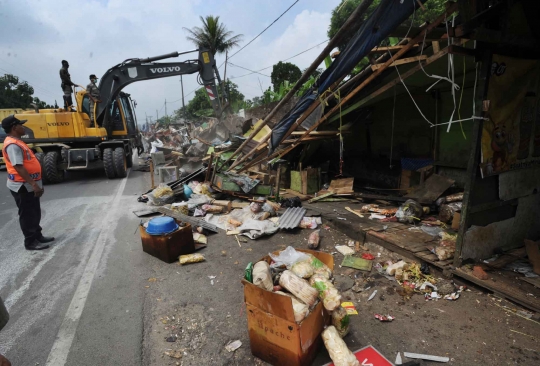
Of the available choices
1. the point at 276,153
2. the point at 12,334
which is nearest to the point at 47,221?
the point at 12,334

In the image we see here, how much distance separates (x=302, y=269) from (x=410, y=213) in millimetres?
3197

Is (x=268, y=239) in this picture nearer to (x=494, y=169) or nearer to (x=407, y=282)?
(x=407, y=282)

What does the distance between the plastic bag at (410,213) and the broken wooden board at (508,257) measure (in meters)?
1.39

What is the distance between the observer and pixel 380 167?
7.57m

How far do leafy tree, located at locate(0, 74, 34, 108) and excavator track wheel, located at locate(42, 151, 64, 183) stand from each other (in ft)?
83.4

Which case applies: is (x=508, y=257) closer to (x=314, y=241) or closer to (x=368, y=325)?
(x=368, y=325)

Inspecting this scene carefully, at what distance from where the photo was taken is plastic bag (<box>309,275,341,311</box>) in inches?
88.8

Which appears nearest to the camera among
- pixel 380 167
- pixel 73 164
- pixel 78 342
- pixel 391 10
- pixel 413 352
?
pixel 413 352

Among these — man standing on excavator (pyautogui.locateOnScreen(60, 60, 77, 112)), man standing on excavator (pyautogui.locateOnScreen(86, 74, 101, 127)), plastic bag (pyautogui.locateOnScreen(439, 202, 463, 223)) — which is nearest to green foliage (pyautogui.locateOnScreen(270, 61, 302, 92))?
man standing on excavator (pyautogui.locateOnScreen(86, 74, 101, 127))

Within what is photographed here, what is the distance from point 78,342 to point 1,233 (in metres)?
4.06

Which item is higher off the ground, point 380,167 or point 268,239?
point 380,167

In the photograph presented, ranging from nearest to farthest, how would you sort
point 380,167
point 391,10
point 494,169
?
point 391,10
point 494,169
point 380,167

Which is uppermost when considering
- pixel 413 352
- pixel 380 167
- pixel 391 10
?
pixel 391 10

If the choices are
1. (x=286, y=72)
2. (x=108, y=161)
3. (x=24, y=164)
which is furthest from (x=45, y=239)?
(x=286, y=72)
